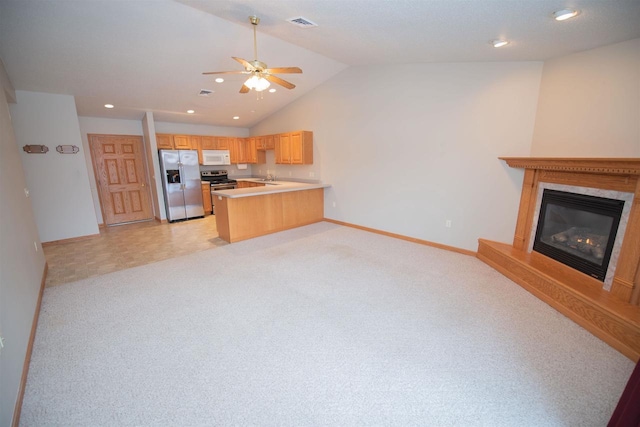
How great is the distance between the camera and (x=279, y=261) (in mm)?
3746

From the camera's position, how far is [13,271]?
6.56ft

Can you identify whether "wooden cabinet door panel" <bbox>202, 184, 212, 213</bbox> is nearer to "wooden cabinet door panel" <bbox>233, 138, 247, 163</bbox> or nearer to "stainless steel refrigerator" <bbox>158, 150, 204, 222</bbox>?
"stainless steel refrigerator" <bbox>158, 150, 204, 222</bbox>

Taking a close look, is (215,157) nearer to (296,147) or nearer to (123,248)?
(296,147)

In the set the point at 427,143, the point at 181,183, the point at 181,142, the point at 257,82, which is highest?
the point at 257,82

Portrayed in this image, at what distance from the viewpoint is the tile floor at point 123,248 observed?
11.6ft

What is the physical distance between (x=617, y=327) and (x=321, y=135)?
5039mm

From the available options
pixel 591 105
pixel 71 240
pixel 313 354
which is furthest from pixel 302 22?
pixel 71 240

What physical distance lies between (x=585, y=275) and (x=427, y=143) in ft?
8.29

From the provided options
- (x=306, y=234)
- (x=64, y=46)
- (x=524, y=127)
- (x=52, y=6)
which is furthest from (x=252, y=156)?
(x=524, y=127)

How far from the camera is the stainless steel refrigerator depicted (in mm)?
5914

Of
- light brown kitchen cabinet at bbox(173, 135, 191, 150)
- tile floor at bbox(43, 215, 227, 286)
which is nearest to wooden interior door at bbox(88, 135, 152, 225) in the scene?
tile floor at bbox(43, 215, 227, 286)

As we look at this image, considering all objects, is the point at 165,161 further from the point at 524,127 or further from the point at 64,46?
the point at 524,127

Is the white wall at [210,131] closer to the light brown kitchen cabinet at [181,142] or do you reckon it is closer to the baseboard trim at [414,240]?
the light brown kitchen cabinet at [181,142]

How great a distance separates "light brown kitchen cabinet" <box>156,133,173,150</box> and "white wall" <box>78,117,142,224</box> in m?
0.53
